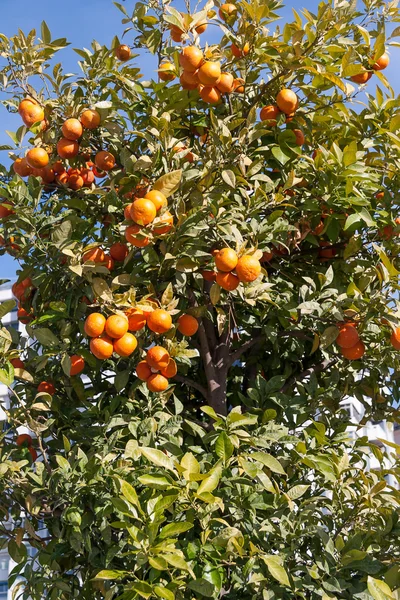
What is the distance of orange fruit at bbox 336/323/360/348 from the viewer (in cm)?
212

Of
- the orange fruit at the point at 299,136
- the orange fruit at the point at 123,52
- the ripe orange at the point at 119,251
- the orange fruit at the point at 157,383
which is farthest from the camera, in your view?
the orange fruit at the point at 123,52

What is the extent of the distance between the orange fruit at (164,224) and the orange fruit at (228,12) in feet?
2.60

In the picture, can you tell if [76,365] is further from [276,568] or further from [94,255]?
[276,568]

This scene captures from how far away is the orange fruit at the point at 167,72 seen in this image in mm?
2439

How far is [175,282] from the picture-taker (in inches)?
89.1

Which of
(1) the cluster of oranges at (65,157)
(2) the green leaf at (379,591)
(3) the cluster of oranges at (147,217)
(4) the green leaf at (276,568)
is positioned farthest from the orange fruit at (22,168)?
(2) the green leaf at (379,591)

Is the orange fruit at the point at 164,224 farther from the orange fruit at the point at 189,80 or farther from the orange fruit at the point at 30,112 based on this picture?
the orange fruit at the point at 30,112

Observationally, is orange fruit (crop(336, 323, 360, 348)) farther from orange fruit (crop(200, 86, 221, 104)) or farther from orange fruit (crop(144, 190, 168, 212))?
orange fruit (crop(200, 86, 221, 104))

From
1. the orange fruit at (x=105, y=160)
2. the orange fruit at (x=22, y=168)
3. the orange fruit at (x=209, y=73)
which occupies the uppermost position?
the orange fruit at (x=22, y=168)

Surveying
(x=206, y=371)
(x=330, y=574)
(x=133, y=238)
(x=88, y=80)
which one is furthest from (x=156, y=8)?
(x=330, y=574)

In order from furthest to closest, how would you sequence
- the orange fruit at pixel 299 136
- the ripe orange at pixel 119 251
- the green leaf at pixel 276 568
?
the orange fruit at pixel 299 136 → the ripe orange at pixel 119 251 → the green leaf at pixel 276 568

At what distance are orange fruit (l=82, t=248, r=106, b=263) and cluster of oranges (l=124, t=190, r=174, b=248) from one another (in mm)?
189

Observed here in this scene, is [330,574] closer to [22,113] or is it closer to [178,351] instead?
[178,351]

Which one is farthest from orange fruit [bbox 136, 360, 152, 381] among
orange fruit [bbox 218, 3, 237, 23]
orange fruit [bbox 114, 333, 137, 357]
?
orange fruit [bbox 218, 3, 237, 23]
